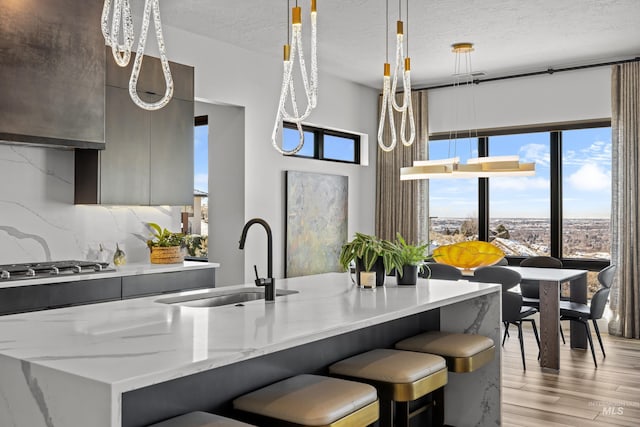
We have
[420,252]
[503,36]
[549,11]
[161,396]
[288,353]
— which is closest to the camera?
[161,396]

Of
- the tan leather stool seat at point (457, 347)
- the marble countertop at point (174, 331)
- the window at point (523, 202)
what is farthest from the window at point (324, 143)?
the marble countertop at point (174, 331)

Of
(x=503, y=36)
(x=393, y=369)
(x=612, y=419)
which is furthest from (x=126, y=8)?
(x=503, y=36)

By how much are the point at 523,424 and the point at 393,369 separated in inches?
58.3

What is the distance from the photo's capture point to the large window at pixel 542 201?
6469 mm

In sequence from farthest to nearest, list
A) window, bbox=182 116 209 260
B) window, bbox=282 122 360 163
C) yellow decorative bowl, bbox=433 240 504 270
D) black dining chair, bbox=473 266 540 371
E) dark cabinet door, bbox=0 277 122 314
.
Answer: window, bbox=282 122 360 163
window, bbox=182 116 209 260
yellow decorative bowl, bbox=433 240 504 270
black dining chair, bbox=473 266 540 371
dark cabinet door, bbox=0 277 122 314

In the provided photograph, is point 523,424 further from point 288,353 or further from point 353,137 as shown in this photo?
point 353,137

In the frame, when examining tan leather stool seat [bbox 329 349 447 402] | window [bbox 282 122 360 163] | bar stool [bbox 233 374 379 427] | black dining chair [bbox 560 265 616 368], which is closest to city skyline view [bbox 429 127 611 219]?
window [bbox 282 122 360 163]

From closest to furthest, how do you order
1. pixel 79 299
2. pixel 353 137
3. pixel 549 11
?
1. pixel 79 299
2. pixel 549 11
3. pixel 353 137

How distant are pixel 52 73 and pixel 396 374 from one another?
283 centimetres

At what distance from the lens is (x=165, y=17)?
4953 mm

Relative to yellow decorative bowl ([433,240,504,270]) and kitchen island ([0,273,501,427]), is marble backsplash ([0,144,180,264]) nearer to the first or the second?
kitchen island ([0,273,501,427])

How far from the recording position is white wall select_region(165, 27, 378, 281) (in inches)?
214

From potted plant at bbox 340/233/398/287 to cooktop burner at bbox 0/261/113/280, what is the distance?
72.8 inches

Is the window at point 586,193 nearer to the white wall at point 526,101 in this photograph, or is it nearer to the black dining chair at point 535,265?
the white wall at point 526,101
